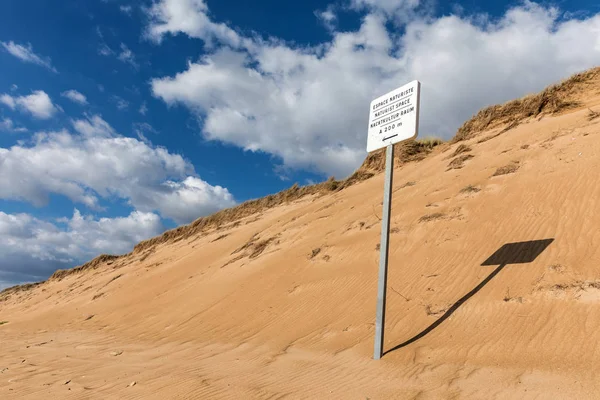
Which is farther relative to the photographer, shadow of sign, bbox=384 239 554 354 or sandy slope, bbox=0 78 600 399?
shadow of sign, bbox=384 239 554 354

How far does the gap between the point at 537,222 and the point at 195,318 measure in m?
8.09

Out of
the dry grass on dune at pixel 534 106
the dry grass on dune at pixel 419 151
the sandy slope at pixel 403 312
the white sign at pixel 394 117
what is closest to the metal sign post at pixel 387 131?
the white sign at pixel 394 117

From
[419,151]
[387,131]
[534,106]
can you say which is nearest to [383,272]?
[387,131]

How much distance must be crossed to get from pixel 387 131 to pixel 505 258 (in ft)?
10.2

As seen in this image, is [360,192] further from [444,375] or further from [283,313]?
[444,375]

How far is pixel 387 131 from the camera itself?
637 cm

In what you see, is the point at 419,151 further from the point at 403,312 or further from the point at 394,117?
the point at 394,117

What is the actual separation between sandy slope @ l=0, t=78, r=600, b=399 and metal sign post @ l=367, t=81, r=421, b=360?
0.74 m

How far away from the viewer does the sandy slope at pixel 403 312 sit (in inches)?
192

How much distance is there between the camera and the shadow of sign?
→ 6.27m

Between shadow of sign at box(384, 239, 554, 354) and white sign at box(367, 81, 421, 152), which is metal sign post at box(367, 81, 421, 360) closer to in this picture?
white sign at box(367, 81, 421, 152)

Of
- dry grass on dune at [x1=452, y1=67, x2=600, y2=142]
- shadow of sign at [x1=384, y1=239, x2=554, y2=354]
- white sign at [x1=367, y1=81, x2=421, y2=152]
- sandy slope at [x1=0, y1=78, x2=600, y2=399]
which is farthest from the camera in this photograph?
dry grass on dune at [x1=452, y1=67, x2=600, y2=142]

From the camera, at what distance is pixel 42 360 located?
26.9 ft

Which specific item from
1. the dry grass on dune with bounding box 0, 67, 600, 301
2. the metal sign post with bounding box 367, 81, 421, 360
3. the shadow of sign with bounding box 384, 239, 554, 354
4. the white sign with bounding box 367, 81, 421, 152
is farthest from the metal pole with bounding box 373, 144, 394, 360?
the dry grass on dune with bounding box 0, 67, 600, 301
